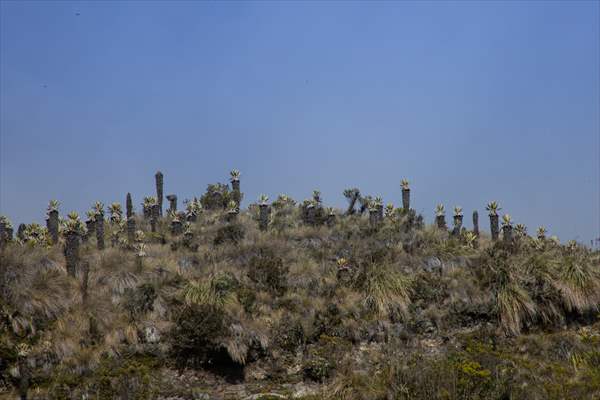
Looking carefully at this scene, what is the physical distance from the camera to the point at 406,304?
2000 cm

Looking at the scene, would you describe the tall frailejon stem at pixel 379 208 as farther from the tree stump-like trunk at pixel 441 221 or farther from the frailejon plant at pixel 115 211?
the frailejon plant at pixel 115 211

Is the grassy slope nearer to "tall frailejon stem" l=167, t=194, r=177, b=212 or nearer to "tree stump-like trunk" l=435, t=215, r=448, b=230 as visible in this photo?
"tree stump-like trunk" l=435, t=215, r=448, b=230

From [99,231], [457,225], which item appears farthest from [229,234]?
[457,225]

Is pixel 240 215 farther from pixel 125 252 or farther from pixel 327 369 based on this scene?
pixel 327 369

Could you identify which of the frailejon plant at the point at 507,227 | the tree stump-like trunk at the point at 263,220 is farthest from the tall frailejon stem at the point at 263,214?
the frailejon plant at the point at 507,227

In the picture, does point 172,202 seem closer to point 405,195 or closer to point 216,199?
point 216,199

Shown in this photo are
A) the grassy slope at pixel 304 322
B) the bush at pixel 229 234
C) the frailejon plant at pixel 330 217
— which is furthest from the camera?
the frailejon plant at pixel 330 217

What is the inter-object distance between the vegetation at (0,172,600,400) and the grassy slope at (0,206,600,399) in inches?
1.8

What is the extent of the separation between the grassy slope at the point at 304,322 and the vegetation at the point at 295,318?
0.15 feet

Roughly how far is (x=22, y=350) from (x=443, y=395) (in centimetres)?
1037

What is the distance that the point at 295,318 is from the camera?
18.8 metres

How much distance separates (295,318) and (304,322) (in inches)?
12.1

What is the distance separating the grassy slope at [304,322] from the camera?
1582cm

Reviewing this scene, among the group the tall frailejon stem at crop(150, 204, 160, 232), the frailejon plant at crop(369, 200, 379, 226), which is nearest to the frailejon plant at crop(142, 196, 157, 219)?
the tall frailejon stem at crop(150, 204, 160, 232)
